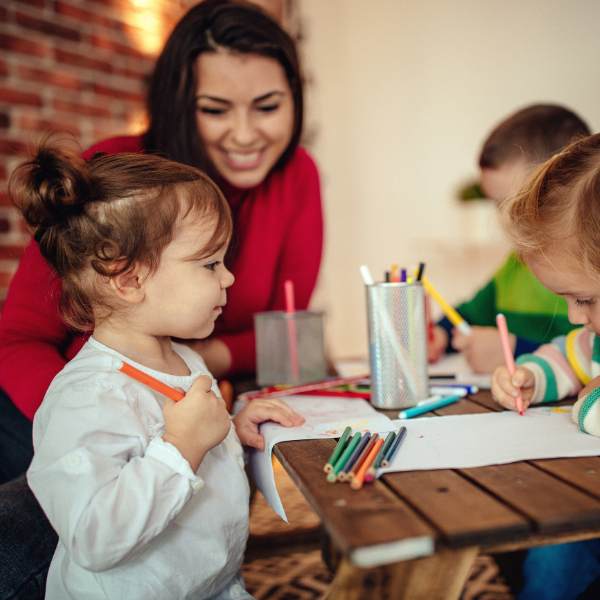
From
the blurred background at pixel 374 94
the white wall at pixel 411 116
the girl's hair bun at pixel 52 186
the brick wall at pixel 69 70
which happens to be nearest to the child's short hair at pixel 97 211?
the girl's hair bun at pixel 52 186

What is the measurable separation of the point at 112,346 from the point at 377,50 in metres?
2.79

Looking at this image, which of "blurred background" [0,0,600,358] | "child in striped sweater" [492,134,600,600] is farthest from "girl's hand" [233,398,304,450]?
"blurred background" [0,0,600,358]

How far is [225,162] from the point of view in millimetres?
1228

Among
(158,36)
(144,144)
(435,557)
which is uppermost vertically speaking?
(158,36)

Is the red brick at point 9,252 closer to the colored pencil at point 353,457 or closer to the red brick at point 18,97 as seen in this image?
the red brick at point 18,97

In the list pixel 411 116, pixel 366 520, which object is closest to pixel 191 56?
pixel 366 520

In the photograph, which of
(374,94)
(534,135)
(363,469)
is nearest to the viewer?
(363,469)

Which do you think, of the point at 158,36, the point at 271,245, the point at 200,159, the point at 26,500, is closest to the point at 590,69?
the point at 271,245

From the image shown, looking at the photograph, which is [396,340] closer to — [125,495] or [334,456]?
[334,456]

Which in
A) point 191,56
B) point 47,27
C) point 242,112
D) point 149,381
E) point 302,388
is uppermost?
point 47,27

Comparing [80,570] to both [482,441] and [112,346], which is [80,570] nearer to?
[112,346]

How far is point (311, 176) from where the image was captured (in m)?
1.44

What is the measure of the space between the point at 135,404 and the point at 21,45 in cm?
183

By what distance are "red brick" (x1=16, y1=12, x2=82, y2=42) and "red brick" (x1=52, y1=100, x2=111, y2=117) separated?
0.80ft
